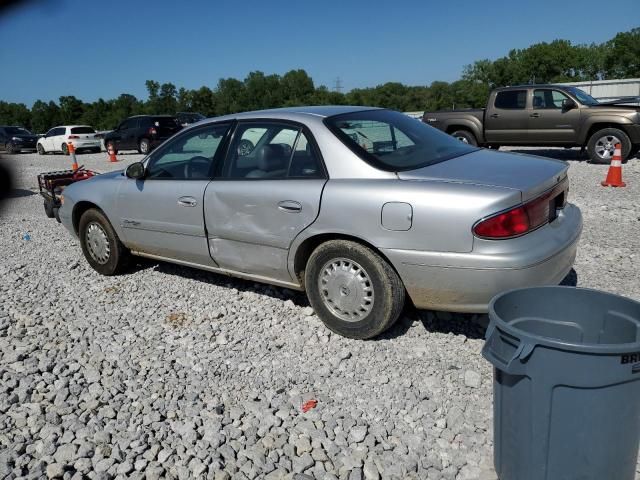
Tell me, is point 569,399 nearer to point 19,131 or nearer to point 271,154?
point 19,131

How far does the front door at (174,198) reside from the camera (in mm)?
4484

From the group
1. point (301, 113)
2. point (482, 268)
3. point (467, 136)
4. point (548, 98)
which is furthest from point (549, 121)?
point (482, 268)

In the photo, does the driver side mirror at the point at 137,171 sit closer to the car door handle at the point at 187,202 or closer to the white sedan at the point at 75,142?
the car door handle at the point at 187,202

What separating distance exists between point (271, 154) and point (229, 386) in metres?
1.76

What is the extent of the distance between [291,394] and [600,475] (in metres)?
1.70

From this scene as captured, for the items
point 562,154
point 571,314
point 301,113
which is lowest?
point 562,154

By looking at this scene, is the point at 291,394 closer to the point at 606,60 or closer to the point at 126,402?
the point at 126,402

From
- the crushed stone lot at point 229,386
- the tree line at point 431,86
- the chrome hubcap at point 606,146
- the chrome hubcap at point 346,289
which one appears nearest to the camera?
the crushed stone lot at point 229,386

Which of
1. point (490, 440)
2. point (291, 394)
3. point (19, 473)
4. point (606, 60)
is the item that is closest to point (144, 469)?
point (19, 473)

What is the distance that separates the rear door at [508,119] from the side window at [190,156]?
9.65m

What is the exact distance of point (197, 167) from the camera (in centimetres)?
462

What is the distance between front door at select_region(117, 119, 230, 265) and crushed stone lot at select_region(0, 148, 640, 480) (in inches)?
19.2

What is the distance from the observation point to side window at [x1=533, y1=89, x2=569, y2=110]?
478 inches

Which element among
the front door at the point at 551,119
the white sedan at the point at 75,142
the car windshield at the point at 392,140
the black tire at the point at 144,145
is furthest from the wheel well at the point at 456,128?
the white sedan at the point at 75,142
